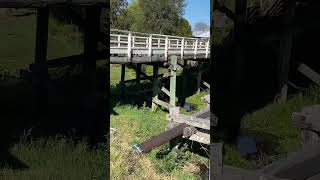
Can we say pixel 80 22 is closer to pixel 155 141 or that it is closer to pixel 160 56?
pixel 160 56

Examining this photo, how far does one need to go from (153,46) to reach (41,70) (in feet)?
1.71

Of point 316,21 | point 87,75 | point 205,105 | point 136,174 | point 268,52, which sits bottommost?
point 136,174

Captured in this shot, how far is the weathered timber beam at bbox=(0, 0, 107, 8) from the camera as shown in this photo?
1678 mm

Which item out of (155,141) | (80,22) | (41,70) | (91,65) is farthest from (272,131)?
(41,70)

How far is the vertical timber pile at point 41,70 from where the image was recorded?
1775mm

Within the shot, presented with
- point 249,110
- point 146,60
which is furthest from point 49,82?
point 249,110

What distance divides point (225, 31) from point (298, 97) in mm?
393

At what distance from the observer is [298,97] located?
1604 millimetres

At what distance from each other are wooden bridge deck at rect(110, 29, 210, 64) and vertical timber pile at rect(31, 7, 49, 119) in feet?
0.98

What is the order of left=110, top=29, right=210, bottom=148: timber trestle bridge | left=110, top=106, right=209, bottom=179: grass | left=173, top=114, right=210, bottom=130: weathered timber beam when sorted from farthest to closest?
left=173, top=114, right=210, bottom=130: weathered timber beam < left=110, top=106, right=209, bottom=179: grass < left=110, top=29, right=210, bottom=148: timber trestle bridge

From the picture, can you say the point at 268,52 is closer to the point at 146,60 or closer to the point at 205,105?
the point at 205,105

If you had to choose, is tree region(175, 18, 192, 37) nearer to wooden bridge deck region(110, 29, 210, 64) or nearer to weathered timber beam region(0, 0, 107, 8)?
wooden bridge deck region(110, 29, 210, 64)

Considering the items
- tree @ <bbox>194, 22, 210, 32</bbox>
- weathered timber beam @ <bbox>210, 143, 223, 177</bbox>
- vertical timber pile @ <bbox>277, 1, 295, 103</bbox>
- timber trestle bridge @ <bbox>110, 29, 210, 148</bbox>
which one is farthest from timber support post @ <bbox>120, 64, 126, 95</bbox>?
vertical timber pile @ <bbox>277, 1, 295, 103</bbox>

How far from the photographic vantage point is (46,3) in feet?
5.64
